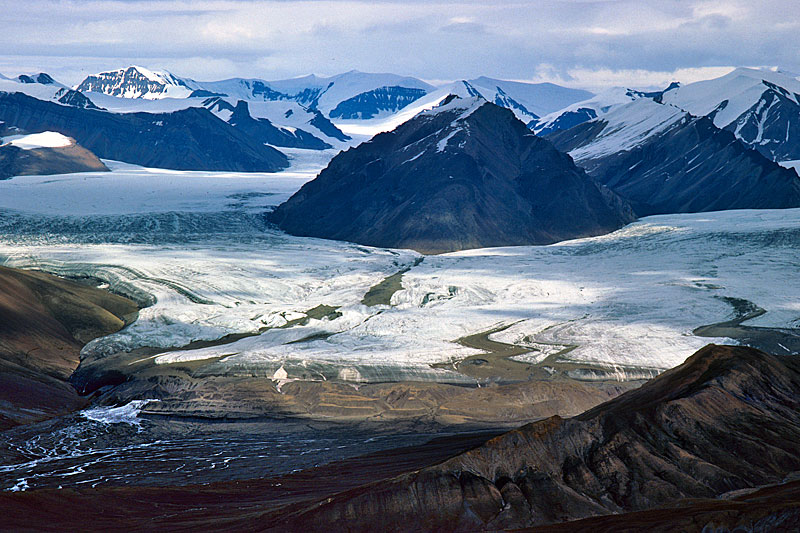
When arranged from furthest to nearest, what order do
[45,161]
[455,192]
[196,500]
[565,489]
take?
1. [45,161]
2. [455,192]
3. [196,500]
4. [565,489]

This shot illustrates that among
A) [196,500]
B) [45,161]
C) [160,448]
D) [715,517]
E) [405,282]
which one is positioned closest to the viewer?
[715,517]

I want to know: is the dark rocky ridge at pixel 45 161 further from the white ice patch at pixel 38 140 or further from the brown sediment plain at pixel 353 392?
the brown sediment plain at pixel 353 392

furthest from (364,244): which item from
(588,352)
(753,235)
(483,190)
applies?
(588,352)

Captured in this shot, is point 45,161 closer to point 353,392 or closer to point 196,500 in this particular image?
point 353,392

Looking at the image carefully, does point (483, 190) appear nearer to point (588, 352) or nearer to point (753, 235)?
point (753, 235)

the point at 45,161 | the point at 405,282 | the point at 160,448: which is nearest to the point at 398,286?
the point at 405,282

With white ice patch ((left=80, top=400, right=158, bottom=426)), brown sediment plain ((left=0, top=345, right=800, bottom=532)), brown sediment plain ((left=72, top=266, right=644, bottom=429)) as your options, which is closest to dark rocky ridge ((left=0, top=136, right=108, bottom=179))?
brown sediment plain ((left=72, top=266, right=644, bottom=429))

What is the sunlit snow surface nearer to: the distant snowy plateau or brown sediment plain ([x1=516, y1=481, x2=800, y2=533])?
the distant snowy plateau
